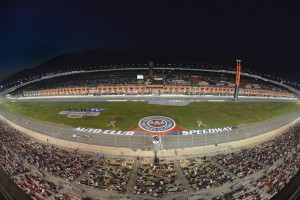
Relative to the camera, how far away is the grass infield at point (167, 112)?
67250 millimetres

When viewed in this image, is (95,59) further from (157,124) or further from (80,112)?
(157,124)

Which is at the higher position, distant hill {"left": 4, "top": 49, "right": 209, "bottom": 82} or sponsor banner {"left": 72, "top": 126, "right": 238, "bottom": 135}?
distant hill {"left": 4, "top": 49, "right": 209, "bottom": 82}

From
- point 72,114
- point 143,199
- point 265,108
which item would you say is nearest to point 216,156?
point 143,199

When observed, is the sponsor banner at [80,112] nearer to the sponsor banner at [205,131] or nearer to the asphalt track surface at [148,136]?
the asphalt track surface at [148,136]

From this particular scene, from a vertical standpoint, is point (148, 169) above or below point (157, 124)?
below

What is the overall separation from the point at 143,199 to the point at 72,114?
4427 centimetres

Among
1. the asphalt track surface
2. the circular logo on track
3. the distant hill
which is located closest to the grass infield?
the circular logo on track

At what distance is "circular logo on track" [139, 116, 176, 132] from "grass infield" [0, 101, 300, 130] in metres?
1.72

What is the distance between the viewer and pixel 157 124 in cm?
6619

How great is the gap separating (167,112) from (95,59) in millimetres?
92416

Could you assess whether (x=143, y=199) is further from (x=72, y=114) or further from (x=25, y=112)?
(x=25, y=112)

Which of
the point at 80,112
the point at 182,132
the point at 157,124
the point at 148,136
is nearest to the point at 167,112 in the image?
the point at 157,124

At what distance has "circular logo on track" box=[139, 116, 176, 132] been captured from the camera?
208ft

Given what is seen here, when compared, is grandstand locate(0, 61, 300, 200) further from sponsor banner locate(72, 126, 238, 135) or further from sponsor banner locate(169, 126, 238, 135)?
sponsor banner locate(72, 126, 238, 135)
